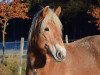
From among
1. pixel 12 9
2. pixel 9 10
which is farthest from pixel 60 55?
pixel 12 9

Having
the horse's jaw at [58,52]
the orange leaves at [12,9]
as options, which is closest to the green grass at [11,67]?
the orange leaves at [12,9]

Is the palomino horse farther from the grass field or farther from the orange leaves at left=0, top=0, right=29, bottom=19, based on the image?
the orange leaves at left=0, top=0, right=29, bottom=19

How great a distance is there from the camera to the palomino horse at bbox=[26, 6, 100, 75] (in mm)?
5836

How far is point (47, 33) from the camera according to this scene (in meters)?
5.87

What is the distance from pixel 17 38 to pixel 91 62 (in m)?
38.3

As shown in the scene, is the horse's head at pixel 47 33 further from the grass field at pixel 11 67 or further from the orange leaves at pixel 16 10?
the orange leaves at pixel 16 10

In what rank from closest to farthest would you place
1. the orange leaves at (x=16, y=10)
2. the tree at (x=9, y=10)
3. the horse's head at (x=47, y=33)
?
the horse's head at (x=47, y=33), the tree at (x=9, y=10), the orange leaves at (x=16, y=10)

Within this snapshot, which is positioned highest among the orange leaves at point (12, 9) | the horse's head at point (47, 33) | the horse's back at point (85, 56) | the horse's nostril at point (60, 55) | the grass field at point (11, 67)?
the horse's head at point (47, 33)

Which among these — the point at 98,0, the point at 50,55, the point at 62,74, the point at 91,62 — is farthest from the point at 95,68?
the point at 98,0

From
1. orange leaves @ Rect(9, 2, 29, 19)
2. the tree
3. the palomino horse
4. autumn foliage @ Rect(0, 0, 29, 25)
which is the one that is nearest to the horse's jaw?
the palomino horse

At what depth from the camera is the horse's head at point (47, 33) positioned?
19.1ft

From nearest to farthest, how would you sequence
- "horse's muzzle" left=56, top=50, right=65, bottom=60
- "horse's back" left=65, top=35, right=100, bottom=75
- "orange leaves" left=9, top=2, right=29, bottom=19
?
"horse's muzzle" left=56, top=50, right=65, bottom=60 → "horse's back" left=65, top=35, right=100, bottom=75 → "orange leaves" left=9, top=2, right=29, bottom=19

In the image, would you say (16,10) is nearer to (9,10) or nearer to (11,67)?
(9,10)

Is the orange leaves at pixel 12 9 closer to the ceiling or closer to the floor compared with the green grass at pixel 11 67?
closer to the ceiling
